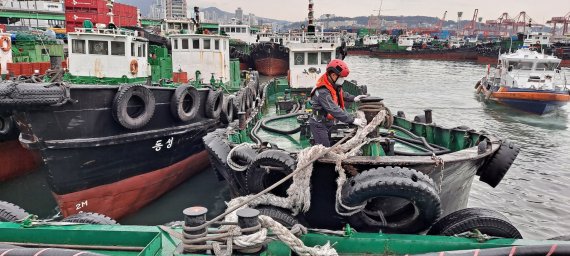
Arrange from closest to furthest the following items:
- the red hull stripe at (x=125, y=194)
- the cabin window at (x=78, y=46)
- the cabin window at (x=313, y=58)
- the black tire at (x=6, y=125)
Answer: the red hull stripe at (x=125, y=194), the black tire at (x=6, y=125), the cabin window at (x=78, y=46), the cabin window at (x=313, y=58)

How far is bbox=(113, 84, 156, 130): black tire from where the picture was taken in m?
7.65

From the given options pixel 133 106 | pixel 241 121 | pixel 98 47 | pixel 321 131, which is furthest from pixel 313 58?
pixel 321 131

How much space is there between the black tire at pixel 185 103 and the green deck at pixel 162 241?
16.7 feet

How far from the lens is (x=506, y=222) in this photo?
432 cm

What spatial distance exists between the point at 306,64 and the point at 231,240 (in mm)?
11555

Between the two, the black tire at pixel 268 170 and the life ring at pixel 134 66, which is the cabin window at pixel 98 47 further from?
the black tire at pixel 268 170

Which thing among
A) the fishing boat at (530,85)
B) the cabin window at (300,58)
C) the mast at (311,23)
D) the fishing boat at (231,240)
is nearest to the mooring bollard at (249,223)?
the fishing boat at (231,240)

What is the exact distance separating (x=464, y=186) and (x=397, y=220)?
168 centimetres

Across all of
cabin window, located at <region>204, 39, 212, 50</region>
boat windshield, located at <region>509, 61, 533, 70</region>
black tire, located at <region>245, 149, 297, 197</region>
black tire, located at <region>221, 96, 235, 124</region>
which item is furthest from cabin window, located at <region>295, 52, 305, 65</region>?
boat windshield, located at <region>509, 61, 533, 70</region>

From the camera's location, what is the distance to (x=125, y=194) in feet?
27.5

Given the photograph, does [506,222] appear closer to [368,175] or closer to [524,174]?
[368,175]

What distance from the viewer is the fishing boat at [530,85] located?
804 inches

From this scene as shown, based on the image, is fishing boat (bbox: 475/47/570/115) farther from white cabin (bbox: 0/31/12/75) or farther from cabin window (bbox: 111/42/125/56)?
white cabin (bbox: 0/31/12/75)

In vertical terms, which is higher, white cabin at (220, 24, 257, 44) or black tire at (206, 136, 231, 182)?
white cabin at (220, 24, 257, 44)
